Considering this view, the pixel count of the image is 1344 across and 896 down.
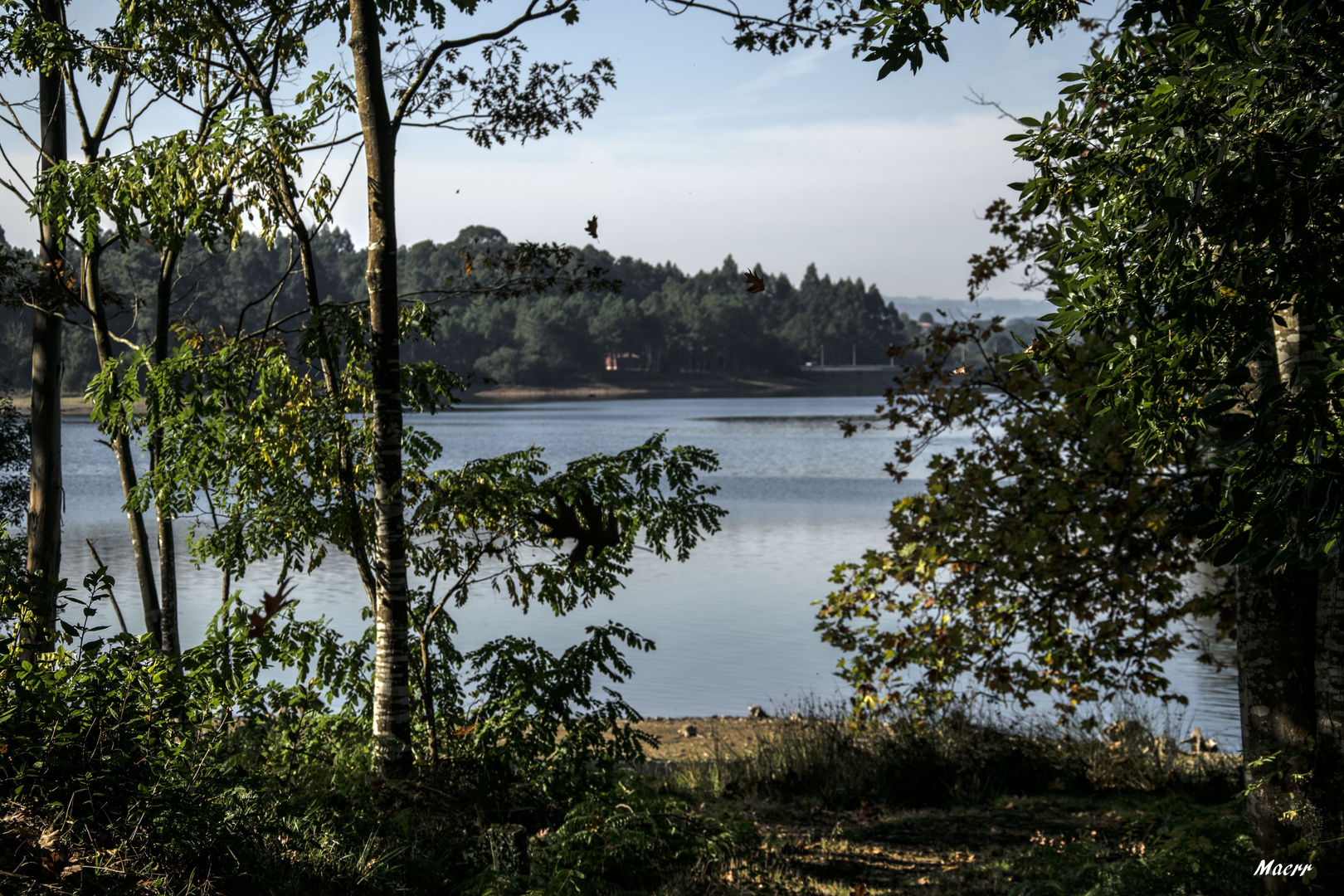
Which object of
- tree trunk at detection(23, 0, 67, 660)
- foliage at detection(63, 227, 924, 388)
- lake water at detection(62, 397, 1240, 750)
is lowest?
lake water at detection(62, 397, 1240, 750)

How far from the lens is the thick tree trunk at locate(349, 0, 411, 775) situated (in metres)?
5.62

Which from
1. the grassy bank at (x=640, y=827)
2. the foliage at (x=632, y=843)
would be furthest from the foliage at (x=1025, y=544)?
the foliage at (x=632, y=843)

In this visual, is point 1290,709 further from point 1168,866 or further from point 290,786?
point 290,786

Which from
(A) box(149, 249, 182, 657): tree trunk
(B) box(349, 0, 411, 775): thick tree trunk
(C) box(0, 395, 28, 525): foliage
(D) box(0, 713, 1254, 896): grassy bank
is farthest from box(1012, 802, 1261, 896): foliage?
(C) box(0, 395, 28, 525): foliage

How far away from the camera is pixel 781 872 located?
5.31 m

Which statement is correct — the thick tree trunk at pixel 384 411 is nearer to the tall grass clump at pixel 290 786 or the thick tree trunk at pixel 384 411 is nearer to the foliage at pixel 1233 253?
the tall grass clump at pixel 290 786

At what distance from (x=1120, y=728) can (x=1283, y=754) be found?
168 inches

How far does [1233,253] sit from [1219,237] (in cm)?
20

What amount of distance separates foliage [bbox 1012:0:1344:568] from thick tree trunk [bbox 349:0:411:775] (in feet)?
12.0

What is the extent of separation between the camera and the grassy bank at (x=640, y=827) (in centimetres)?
376

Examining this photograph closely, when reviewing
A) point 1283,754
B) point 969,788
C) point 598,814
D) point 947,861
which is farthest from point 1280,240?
point 969,788

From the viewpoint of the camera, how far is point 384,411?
5.74 m

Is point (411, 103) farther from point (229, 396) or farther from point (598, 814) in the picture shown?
point (598, 814)

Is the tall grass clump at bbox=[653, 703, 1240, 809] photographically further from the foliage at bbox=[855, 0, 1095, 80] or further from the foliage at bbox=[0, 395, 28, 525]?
the foliage at bbox=[0, 395, 28, 525]
